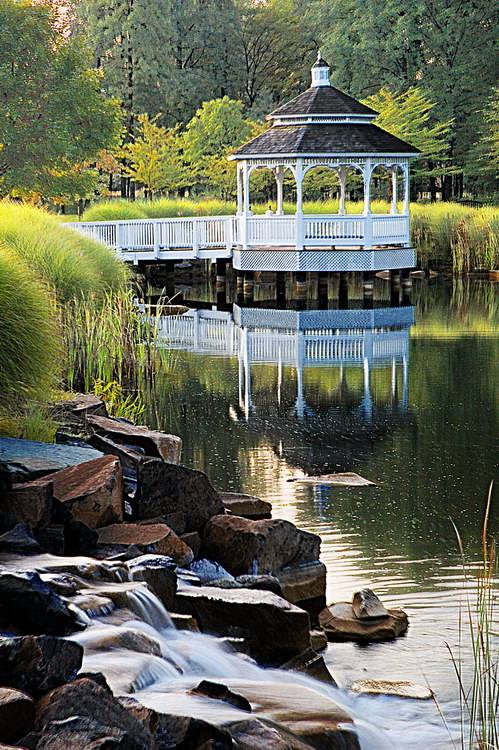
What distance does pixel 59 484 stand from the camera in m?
7.61

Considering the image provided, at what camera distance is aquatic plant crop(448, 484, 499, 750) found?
4.55 m

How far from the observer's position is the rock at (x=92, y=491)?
24.2 feet

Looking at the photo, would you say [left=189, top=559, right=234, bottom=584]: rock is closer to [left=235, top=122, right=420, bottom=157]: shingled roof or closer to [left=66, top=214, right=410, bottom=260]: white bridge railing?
[left=66, top=214, right=410, bottom=260]: white bridge railing

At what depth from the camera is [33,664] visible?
466 cm

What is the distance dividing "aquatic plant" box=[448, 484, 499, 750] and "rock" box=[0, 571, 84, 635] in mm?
1719

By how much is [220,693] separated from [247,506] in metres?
4.00

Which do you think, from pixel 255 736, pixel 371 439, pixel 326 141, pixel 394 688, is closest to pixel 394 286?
pixel 326 141

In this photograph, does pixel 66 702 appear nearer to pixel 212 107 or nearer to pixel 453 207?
pixel 453 207

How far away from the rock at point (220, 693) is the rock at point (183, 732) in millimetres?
467

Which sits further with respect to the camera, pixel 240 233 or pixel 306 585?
pixel 240 233

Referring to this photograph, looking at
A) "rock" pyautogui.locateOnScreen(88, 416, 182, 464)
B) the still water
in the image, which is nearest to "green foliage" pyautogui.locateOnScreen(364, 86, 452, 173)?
the still water

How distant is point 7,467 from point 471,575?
2945mm

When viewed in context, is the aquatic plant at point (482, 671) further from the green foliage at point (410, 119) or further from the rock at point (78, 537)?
the green foliage at point (410, 119)

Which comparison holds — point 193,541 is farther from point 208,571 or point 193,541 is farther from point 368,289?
point 368,289
